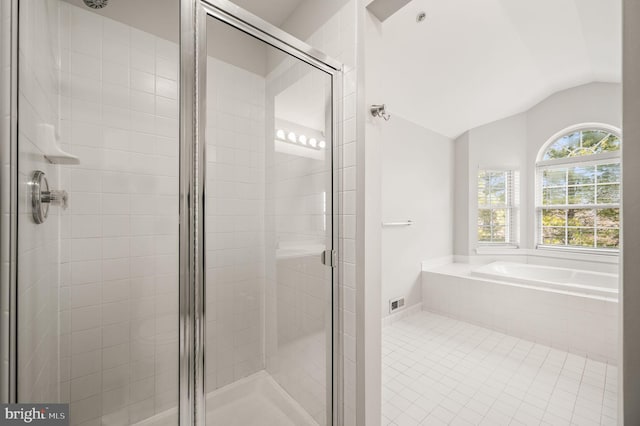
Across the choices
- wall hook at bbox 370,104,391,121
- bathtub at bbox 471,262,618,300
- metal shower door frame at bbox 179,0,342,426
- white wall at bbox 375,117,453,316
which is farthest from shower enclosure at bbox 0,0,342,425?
bathtub at bbox 471,262,618,300

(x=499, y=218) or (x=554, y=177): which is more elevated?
(x=554, y=177)

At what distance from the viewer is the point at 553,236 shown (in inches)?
149

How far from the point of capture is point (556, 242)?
3742 millimetres

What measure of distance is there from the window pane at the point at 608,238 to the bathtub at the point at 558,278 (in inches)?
20.4

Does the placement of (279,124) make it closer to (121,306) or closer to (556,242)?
(121,306)

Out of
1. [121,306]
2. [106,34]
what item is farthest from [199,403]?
[106,34]

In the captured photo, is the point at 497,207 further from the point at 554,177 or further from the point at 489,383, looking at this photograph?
the point at 489,383

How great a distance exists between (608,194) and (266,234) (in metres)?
4.54

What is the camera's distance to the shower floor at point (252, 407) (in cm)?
100

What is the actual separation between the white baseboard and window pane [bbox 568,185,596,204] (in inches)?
104

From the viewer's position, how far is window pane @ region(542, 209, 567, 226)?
372cm

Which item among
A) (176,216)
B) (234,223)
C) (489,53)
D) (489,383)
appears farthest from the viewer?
(489,53)

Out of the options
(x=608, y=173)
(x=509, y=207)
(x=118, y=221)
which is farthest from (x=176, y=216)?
(x=608, y=173)

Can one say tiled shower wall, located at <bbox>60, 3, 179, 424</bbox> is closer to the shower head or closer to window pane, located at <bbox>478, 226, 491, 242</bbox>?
the shower head
